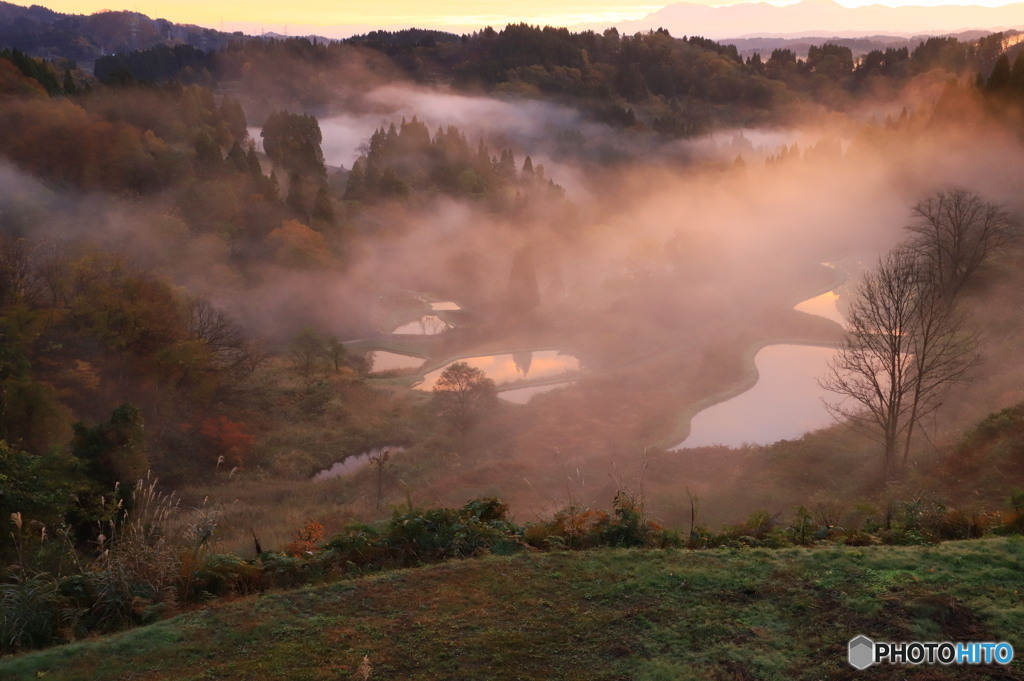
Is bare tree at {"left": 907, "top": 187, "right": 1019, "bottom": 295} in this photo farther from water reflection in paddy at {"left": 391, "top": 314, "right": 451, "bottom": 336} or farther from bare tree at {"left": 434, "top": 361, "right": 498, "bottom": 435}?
water reflection in paddy at {"left": 391, "top": 314, "right": 451, "bottom": 336}

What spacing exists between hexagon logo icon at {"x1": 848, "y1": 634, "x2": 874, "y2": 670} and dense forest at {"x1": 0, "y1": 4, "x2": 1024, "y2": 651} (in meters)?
3.13

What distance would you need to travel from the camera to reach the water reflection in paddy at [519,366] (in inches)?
2003

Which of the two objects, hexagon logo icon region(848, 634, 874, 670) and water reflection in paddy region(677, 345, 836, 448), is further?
water reflection in paddy region(677, 345, 836, 448)

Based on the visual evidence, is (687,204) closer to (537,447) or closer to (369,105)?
(537,447)

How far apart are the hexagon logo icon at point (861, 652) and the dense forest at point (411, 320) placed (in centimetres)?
313

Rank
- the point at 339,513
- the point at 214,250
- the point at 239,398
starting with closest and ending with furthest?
1. the point at 339,513
2. the point at 239,398
3. the point at 214,250

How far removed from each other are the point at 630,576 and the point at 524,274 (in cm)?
5842

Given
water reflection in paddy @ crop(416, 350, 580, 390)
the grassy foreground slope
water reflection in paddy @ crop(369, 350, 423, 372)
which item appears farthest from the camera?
water reflection in paddy @ crop(369, 350, 423, 372)

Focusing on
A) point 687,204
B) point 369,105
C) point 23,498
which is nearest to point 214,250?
point 23,498

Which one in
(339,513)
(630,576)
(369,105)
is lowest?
(339,513)

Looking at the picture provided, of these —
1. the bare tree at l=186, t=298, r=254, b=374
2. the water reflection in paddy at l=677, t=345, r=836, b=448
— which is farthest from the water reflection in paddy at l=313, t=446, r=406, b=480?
the water reflection in paddy at l=677, t=345, r=836, b=448

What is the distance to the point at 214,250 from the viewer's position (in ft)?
214

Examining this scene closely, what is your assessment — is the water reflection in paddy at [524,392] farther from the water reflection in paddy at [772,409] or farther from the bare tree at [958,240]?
the bare tree at [958,240]

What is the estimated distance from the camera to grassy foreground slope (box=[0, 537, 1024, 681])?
21.5 feet
